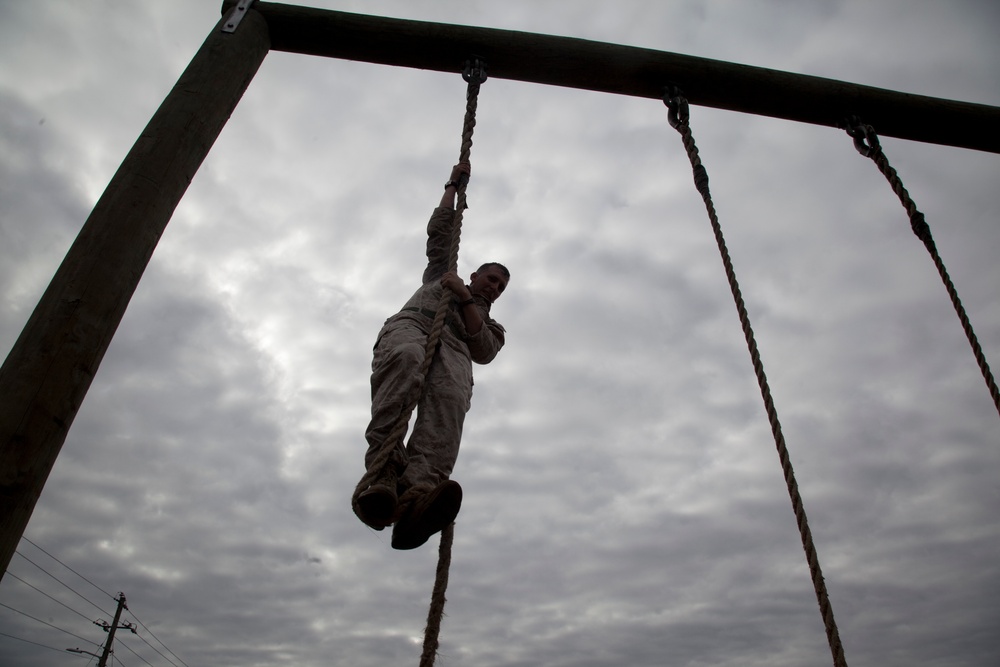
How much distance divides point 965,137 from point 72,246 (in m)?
3.82

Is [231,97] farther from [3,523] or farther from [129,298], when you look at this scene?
[3,523]

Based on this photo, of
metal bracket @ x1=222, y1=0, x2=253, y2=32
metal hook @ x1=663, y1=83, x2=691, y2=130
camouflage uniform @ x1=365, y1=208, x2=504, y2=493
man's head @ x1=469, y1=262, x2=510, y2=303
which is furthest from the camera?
man's head @ x1=469, y1=262, x2=510, y2=303

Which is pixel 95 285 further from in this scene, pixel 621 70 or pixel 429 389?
pixel 621 70

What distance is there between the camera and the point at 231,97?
2.42 meters

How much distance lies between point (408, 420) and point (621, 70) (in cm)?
194

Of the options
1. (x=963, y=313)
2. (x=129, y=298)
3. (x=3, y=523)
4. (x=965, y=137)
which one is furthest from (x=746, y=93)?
(x=3, y=523)

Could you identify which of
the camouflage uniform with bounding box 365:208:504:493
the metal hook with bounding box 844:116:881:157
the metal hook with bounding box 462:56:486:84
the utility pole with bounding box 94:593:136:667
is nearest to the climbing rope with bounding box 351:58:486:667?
the metal hook with bounding box 462:56:486:84

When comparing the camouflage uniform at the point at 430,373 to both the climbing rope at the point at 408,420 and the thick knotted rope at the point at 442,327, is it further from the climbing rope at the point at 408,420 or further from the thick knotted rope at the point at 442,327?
the thick knotted rope at the point at 442,327

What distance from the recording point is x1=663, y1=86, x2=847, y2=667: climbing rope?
5.24 feet

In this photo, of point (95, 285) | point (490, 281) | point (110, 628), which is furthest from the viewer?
point (110, 628)

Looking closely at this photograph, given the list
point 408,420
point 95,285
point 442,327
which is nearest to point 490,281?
point 442,327

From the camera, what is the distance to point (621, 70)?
2.96 m

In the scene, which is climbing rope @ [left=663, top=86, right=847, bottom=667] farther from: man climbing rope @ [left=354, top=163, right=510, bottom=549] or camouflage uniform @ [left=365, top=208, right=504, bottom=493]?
camouflage uniform @ [left=365, top=208, right=504, bottom=493]

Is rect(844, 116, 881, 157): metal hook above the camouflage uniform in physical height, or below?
above
